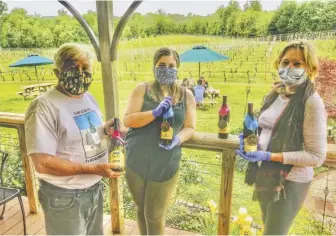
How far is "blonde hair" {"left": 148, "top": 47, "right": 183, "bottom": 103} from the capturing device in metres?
1.75

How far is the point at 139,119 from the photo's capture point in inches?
68.4

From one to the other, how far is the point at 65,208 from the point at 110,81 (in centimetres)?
97

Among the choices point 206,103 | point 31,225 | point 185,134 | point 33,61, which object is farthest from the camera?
point 31,225

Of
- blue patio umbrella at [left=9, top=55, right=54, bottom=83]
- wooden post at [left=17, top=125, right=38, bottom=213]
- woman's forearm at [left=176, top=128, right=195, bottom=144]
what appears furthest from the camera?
wooden post at [left=17, top=125, right=38, bottom=213]

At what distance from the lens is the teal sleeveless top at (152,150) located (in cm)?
177

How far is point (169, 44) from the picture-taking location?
2104 millimetres

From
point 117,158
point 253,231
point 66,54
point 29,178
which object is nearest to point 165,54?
point 66,54

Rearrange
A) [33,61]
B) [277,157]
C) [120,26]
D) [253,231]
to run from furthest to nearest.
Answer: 1. [33,61]
2. [253,231]
3. [120,26]
4. [277,157]

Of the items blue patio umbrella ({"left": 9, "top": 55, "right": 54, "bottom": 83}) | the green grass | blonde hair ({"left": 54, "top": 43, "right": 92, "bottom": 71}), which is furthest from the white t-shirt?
blue patio umbrella ({"left": 9, "top": 55, "right": 54, "bottom": 83})

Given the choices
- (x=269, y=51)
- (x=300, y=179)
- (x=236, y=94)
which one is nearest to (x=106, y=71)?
(x=236, y=94)

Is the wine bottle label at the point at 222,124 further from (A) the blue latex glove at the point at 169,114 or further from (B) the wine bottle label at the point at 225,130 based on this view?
(A) the blue latex glove at the point at 169,114

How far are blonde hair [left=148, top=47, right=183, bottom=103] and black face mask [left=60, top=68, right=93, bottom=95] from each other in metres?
0.39

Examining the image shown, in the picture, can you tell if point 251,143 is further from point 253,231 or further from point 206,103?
point 253,231

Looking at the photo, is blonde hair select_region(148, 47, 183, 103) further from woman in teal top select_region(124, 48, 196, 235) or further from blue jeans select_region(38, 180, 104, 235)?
blue jeans select_region(38, 180, 104, 235)
